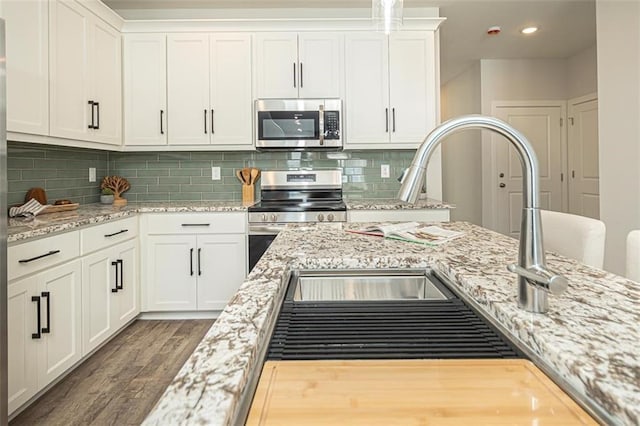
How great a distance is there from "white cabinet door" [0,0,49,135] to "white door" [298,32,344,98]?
69.9 inches

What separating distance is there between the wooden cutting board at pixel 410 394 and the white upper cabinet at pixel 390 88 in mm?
2952

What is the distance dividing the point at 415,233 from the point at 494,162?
4.24 meters

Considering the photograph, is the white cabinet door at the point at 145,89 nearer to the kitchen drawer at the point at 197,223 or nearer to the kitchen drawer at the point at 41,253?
the kitchen drawer at the point at 197,223

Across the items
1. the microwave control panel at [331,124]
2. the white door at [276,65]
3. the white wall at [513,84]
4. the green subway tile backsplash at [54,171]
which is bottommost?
the green subway tile backsplash at [54,171]

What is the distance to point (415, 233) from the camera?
1562mm

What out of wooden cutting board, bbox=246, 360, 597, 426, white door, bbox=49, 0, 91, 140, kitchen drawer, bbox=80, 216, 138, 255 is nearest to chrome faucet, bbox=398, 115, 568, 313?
wooden cutting board, bbox=246, 360, 597, 426

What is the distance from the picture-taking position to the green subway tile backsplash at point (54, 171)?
2582 mm

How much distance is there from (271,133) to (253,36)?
0.84 metres

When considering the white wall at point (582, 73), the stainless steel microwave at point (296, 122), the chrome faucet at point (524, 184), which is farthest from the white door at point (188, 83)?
the white wall at point (582, 73)

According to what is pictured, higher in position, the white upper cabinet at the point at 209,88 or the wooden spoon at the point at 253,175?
the white upper cabinet at the point at 209,88

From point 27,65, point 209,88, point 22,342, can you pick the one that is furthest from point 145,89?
point 22,342

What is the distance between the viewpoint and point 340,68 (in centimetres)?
342

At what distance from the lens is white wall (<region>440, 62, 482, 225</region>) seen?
5508 mm

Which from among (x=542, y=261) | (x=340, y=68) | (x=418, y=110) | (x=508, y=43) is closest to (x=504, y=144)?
(x=508, y=43)
